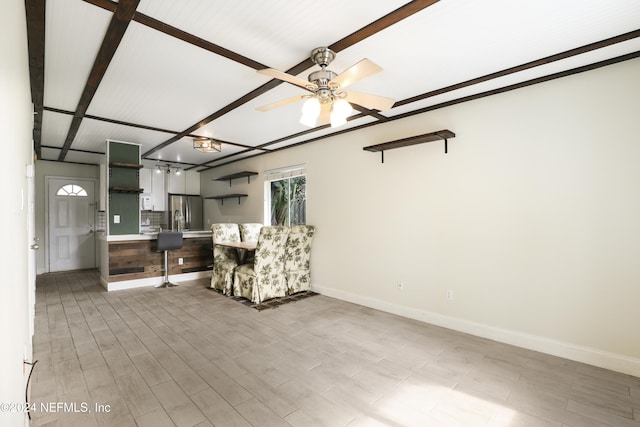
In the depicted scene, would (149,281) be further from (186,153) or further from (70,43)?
(70,43)

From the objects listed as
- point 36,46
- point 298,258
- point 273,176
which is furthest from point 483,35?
point 273,176

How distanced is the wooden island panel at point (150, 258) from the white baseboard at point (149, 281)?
55 mm

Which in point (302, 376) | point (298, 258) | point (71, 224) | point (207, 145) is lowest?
point (302, 376)

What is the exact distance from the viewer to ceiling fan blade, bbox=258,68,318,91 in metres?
1.89

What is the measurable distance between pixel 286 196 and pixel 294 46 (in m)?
3.58

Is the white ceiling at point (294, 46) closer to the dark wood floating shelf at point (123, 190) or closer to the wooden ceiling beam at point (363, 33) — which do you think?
the wooden ceiling beam at point (363, 33)

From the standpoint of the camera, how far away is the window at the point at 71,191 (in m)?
6.49

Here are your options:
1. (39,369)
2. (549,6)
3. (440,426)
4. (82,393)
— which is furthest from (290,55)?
(39,369)

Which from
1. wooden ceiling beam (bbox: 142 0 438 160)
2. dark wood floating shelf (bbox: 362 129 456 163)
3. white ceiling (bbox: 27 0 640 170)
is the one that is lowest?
dark wood floating shelf (bbox: 362 129 456 163)

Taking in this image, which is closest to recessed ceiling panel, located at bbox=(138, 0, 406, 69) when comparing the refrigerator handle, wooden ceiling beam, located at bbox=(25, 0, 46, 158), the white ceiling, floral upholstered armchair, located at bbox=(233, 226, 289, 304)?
the white ceiling

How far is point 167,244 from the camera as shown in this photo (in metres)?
4.93

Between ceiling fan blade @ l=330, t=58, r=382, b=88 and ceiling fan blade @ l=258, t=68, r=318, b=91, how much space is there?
0.62ft

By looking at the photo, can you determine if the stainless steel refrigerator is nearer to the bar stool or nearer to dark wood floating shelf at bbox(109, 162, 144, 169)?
the bar stool

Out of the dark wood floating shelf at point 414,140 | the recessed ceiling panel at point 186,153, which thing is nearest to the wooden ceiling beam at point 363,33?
the dark wood floating shelf at point 414,140
